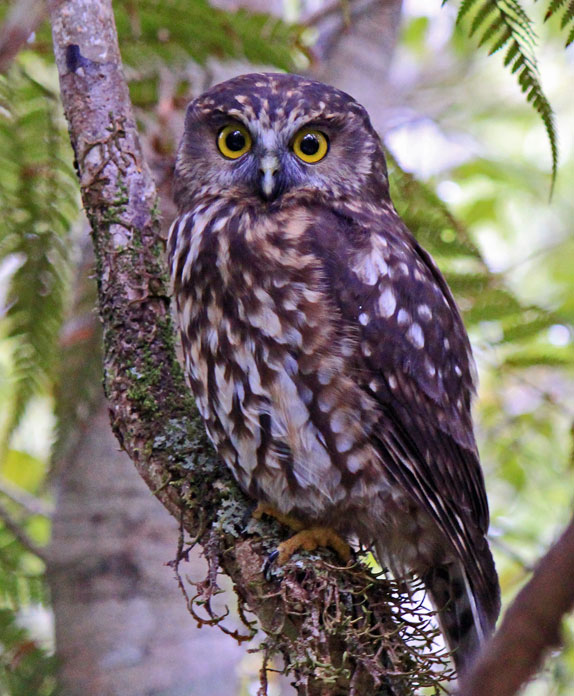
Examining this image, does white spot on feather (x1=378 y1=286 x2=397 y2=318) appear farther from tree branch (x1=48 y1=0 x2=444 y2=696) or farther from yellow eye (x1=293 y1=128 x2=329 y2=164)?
tree branch (x1=48 y1=0 x2=444 y2=696)

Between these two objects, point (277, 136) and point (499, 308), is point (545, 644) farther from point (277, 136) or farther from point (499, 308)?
point (499, 308)

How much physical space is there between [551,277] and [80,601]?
3945mm

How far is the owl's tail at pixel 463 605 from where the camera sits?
8.10ft

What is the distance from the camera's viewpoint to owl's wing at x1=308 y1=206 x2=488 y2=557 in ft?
7.68

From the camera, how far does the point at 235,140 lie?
8.52 ft

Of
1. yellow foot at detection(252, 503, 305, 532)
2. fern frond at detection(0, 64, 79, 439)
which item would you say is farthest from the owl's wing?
fern frond at detection(0, 64, 79, 439)

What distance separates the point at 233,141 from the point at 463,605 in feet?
5.04

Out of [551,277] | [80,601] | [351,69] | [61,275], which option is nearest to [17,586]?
[80,601]

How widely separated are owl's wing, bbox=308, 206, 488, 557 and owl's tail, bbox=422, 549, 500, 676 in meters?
0.16

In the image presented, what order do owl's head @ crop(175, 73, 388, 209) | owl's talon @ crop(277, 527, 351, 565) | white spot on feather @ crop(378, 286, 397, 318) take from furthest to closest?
owl's head @ crop(175, 73, 388, 209) → white spot on feather @ crop(378, 286, 397, 318) → owl's talon @ crop(277, 527, 351, 565)

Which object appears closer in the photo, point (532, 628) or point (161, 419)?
point (532, 628)

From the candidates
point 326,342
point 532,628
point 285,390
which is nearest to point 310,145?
point 326,342

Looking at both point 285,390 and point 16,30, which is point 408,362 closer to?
point 285,390

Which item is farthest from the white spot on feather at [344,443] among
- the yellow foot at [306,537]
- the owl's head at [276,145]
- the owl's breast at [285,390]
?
the owl's head at [276,145]
